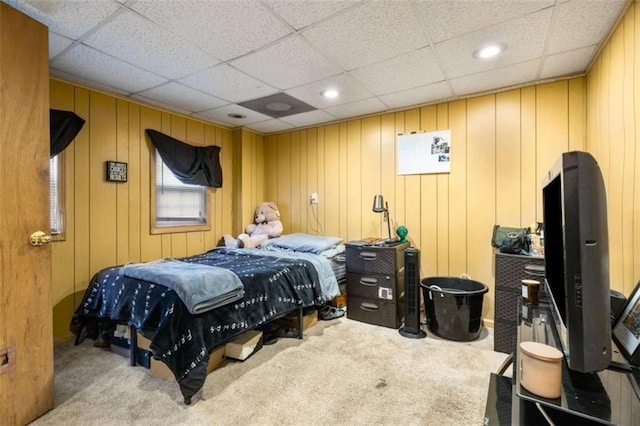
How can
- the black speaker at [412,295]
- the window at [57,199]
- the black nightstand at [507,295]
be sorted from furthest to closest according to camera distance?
the black speaker at [412,295] < the window at [57,199] < the black nightstand at [507,295]

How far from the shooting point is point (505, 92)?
288cm

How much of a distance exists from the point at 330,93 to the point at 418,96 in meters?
0.88

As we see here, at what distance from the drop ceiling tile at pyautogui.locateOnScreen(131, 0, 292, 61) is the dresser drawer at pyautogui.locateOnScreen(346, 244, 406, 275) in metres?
2.03

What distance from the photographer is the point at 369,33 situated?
196 cm

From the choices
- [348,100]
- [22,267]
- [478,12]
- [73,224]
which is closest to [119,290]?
[22,267]

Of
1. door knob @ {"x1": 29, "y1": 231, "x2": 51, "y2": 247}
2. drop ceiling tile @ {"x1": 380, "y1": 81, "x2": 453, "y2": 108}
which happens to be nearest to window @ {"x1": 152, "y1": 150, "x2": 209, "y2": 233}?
door knob @ {"x1": 29, "y1": 231, "x2": 51, "y2": 247}

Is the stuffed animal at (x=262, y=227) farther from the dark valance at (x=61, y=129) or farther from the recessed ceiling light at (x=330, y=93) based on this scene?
the dark valance at (x=61, y=129)

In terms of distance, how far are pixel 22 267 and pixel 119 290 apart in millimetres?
673

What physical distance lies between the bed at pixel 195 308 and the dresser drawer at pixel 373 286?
7.1 inches

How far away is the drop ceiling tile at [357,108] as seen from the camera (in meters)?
3.23

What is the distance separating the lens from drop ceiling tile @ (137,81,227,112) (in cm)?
281

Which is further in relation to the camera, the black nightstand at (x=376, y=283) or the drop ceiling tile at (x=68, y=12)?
the black nightstand at (x=376, y=283)

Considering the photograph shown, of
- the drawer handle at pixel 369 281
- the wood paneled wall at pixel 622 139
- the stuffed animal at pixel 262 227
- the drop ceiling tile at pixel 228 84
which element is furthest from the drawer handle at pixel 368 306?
the drop ceiling tile at pixel 228 84

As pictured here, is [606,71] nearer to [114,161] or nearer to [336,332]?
[336,332]
